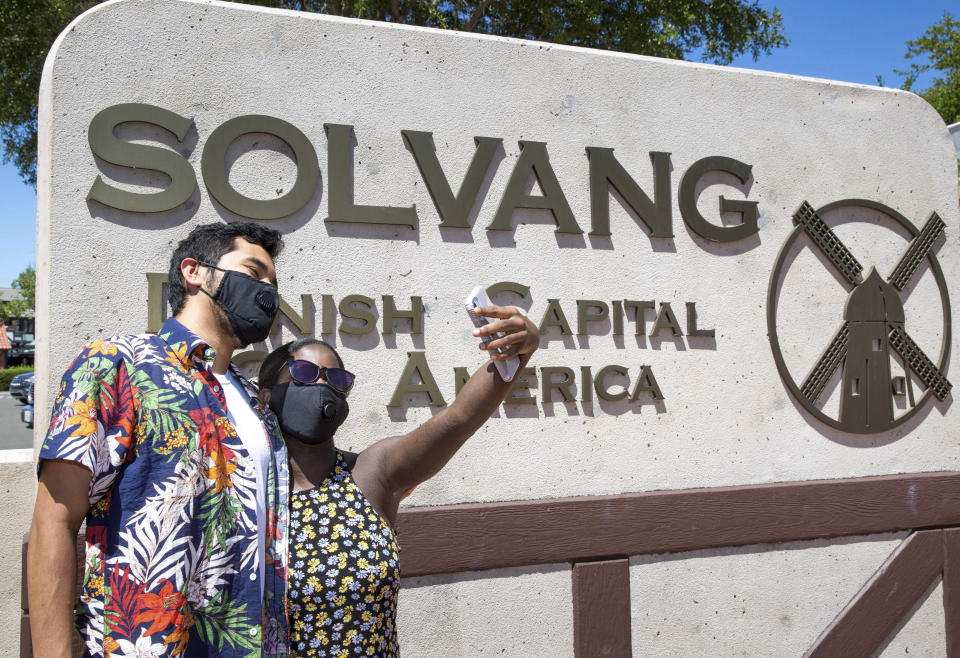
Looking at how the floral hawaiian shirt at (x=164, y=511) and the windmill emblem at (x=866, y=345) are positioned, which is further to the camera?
the windmill emblem at (x=866, y=345)

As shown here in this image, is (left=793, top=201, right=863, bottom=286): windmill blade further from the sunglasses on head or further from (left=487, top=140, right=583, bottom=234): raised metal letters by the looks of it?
the sunglasses on head

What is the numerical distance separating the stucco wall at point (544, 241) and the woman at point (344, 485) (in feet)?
3.94

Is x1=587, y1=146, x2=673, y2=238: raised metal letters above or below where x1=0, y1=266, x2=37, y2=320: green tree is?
below

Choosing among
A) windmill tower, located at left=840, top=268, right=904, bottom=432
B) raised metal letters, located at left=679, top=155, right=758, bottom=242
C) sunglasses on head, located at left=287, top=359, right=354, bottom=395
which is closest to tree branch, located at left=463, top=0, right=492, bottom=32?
raised metal letters, located at left=679, top=155, right=758, bottom=242

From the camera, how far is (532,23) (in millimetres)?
10727

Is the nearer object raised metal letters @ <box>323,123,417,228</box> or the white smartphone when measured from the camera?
the white smartphone

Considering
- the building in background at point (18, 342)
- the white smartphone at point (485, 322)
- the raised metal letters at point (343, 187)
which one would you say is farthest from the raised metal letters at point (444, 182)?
the building in background at point (18, 342)

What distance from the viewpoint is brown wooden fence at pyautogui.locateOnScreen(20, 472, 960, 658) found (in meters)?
3.43

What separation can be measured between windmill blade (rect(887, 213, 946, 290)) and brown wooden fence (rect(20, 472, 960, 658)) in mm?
1070

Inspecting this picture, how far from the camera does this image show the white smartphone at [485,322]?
6.59 ft

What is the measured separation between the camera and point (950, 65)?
66.1 ft

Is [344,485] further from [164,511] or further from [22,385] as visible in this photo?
[22,385]

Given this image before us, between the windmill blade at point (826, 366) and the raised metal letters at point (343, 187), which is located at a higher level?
the raised metal letters at point (343, 187)

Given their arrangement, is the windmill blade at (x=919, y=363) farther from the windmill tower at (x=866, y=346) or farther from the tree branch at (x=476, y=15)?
the tree branch at (x=476, y=15)
